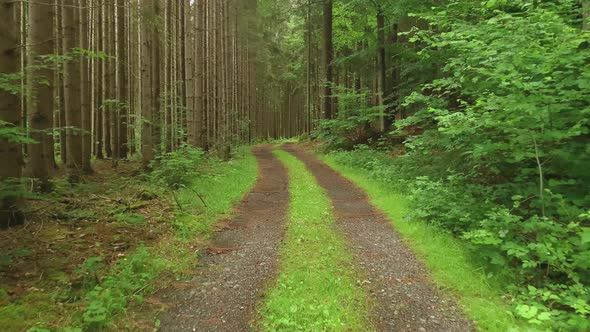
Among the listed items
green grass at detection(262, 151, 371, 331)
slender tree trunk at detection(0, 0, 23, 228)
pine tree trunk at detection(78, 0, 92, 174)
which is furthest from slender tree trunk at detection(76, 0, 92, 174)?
green grass at detection(262, 151, 371, 331)

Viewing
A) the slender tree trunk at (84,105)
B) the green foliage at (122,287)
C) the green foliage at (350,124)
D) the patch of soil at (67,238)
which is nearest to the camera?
the green foliage at (122,287)

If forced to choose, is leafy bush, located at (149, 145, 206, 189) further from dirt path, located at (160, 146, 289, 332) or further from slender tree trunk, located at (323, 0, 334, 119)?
slender tree trunk, located at (323, 0, 334, 119)

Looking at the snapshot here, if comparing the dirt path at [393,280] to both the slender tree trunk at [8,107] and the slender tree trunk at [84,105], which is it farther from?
the slender tree trunk at [84,105]

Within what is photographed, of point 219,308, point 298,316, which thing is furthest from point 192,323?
point 298,316

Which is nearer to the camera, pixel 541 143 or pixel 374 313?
pixel 374 313

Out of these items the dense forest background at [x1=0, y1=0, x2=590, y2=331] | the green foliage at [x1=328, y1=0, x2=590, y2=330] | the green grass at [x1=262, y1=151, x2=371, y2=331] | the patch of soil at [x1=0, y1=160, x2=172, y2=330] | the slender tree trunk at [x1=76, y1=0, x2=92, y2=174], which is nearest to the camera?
the green grass at [x1=262, y1=151, x2=371, y2=331]

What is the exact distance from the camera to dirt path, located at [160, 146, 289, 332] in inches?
159

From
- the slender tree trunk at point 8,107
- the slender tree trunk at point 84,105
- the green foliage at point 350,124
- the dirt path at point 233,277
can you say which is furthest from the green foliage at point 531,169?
the green foliage at point 350,124

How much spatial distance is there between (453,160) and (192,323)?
268 inches

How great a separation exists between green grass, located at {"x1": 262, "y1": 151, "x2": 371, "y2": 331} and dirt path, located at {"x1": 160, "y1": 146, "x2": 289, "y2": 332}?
0.76 feet

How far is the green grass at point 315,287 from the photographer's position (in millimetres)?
3898

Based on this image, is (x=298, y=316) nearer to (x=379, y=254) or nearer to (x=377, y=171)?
(x=379, y=254)

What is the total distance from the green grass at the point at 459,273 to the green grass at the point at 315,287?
1.19 m

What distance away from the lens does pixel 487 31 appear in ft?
20.8
